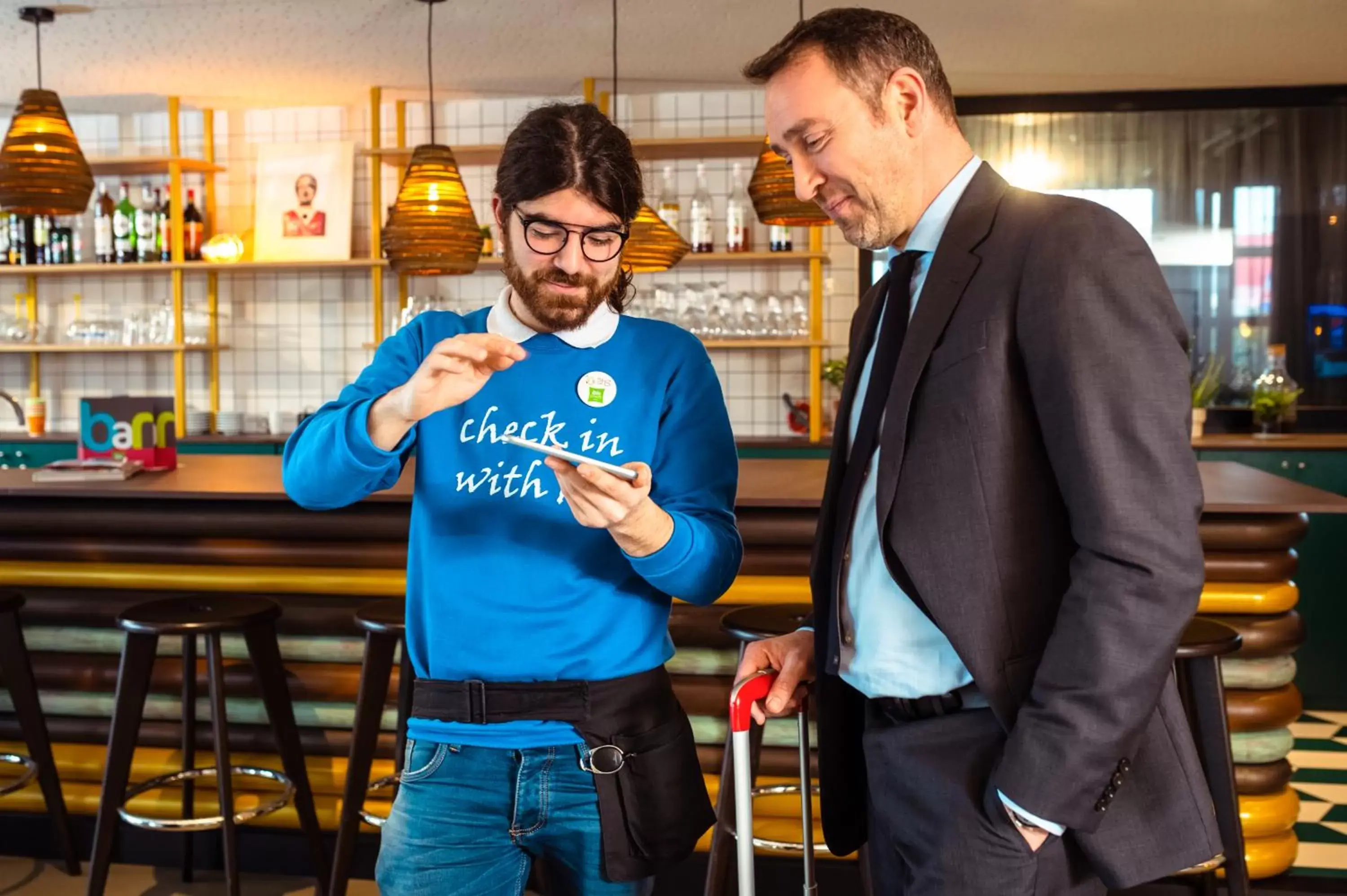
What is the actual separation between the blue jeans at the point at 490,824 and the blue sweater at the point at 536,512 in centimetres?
3

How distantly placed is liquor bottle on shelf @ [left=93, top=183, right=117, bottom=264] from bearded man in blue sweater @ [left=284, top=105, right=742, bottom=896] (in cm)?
566

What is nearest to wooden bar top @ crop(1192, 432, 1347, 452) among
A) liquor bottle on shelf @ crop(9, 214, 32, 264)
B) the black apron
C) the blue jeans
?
the black apron

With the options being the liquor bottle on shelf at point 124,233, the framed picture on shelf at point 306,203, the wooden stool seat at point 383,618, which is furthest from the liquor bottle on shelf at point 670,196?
the wooden stool seat at point 383,618

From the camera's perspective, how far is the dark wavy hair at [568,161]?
1.63 m

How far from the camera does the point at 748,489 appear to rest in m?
3.46

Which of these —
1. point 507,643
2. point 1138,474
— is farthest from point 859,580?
point 507,643

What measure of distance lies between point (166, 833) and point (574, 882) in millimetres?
2468

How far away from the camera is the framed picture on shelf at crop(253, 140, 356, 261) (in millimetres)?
6551

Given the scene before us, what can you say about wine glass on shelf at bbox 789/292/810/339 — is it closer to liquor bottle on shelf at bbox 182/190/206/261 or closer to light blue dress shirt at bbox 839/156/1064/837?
liquor bottle on shelf at bbox 182/190/206/261

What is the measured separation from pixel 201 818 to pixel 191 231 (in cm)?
429

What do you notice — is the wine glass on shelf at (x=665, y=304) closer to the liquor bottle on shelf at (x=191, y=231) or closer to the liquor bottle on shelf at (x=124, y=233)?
the liquor bottle on shelf at (x=191, y=231)

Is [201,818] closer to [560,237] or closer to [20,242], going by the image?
[560,237]

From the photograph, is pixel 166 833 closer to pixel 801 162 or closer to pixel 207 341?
pixel 801 162

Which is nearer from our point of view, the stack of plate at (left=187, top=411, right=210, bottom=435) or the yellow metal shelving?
the yellow metal shelving
